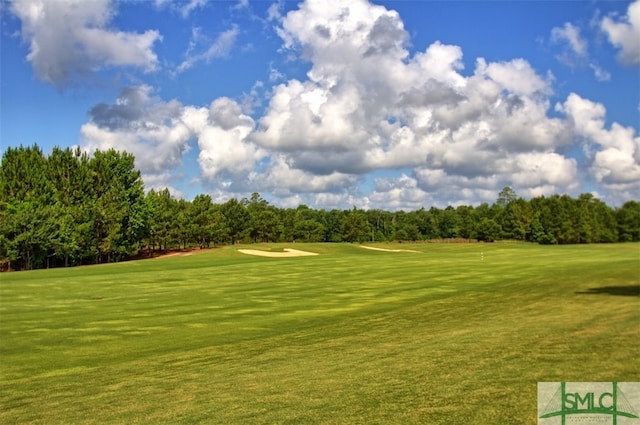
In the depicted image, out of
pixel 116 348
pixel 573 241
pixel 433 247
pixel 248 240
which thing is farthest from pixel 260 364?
pixel 573 241

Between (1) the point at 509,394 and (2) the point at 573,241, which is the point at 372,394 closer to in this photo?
(1) the point at 509,394

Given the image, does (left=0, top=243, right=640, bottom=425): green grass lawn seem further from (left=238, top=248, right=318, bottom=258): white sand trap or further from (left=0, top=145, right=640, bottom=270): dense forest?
(left=238, top=248, right=318, bottom=258): white sand trap

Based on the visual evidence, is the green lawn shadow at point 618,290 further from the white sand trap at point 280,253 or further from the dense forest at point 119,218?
the dense forest at point 119,218

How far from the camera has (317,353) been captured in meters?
13.5

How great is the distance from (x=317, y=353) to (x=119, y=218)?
72.6m

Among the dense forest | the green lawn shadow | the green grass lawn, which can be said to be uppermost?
the dense forest

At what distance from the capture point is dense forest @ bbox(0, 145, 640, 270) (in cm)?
6938

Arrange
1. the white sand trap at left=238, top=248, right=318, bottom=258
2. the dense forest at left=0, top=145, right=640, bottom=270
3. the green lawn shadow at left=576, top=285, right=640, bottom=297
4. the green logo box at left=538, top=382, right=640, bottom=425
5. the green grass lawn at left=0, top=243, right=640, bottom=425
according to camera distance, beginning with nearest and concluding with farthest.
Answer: the green logo box at left=538, top=382, right=640, bottom=425 < the green grass lawn at left=0, top=243, right=640, bottom=425 < the green lawn shadow at left=576, top=285, right=640, bottom=297 < the dense forest at left=0, top=145, right=640, bottom=270 < the white sand trap at left=238, top=248, right=318, bottom=258

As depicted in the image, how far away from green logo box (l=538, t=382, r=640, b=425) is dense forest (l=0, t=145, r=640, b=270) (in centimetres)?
7066

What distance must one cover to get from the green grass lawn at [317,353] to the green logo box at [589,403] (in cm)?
27

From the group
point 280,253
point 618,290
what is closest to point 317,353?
point 618,290

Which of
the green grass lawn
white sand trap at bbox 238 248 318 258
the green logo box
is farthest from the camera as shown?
white sand trap at bbox 238 248 318 258

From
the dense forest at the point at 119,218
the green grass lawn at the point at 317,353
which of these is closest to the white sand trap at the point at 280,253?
the dense forest at the point at 119,218

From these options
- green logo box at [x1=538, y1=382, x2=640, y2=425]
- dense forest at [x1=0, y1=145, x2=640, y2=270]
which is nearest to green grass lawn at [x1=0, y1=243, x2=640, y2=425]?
green logo box at [x1=538, y1=382, x2=640, y2=425]
